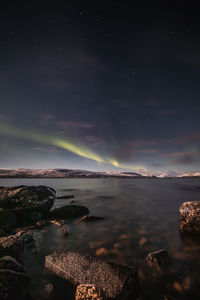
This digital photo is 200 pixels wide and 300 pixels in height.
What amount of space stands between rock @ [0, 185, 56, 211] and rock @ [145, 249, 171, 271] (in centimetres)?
692

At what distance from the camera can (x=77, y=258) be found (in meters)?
4.18

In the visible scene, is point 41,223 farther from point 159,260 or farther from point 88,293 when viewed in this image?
point 159,260

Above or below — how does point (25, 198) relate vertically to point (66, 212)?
above

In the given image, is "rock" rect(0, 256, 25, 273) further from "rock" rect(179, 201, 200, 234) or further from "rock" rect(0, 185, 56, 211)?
"rock" rect(179, 201, 200, 234)

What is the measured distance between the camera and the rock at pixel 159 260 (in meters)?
4.14

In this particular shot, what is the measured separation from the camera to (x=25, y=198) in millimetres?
8586

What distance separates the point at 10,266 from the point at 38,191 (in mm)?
6494

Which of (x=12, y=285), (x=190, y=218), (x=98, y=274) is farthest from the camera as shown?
(x=190, y=218)

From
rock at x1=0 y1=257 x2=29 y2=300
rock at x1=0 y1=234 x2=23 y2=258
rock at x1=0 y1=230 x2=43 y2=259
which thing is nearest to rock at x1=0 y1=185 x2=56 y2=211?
rock at x1=0 y1=230 x2=43 y2=259

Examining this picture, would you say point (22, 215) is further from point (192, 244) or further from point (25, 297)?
point (192, 244)

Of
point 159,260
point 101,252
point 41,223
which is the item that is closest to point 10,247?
point 101,252

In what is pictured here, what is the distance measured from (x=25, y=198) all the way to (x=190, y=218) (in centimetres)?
913

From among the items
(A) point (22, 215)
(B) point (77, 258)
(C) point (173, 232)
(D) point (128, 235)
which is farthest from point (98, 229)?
(A) point (22, 215)

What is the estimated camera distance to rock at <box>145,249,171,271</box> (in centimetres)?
414
